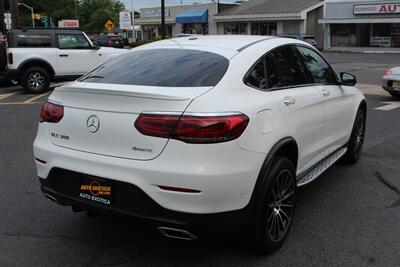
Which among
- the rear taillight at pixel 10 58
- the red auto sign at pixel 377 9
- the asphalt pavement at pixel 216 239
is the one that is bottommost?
the asphalt pavement at pixel 216 239

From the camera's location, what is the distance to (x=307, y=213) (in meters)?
4.57

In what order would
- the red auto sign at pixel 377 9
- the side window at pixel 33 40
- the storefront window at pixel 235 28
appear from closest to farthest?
the side window at pixel 33 40 → the red auto sign at pixel 377 9 → the storefront window at pixel 235 28

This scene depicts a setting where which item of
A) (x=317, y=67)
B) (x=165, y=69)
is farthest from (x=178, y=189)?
(x=317, y=67)

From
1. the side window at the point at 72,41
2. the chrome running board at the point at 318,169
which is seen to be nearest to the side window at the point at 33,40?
the side window at the point at 72,41

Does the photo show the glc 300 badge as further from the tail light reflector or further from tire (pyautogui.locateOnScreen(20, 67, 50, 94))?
tire (pyautogui.locateOnScreen(20, 67, 50, 94))

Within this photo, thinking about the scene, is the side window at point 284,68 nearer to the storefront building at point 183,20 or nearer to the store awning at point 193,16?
the storefront building at point 183,20

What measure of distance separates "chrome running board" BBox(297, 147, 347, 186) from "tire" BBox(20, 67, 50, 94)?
10.8 metres

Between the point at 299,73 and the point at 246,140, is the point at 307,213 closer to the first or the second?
the point at 299,73

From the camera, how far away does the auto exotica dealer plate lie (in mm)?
3336

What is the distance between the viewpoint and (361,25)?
133 feet

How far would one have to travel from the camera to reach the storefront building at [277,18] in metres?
44.2

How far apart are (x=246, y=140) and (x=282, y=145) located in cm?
Result: 50

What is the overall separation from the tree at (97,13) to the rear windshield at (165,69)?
302 feet

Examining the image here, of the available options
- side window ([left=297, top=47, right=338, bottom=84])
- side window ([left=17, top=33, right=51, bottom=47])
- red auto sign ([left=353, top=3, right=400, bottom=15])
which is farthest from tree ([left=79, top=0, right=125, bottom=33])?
side window ([left=297, top=47, right=338, bottom=84])
